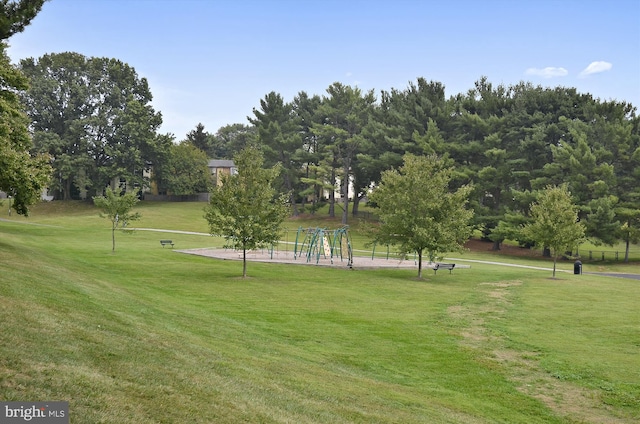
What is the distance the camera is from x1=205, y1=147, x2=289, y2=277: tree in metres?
29.2

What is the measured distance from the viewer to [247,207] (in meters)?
29.3

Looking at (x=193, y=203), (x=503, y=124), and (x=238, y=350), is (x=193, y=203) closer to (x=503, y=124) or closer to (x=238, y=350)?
(x=503, y=124)

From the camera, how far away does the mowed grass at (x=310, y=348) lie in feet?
27.4

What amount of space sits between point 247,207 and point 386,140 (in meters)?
39.1

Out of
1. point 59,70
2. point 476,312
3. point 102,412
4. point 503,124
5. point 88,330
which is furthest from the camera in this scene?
point 59,70

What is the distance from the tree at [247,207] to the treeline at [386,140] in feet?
98.6

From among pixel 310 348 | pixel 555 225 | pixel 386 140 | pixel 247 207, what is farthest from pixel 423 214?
pixel 386 140

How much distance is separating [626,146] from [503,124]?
12.3m

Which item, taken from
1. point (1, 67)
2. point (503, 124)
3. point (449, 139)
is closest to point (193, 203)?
point (449, 139)

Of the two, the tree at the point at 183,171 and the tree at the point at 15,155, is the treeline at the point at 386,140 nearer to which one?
the tree at the point at 183,171

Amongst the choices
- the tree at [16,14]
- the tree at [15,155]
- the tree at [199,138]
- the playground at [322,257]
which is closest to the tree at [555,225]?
the playground at [322,257]

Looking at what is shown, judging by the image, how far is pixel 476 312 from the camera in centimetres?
2306

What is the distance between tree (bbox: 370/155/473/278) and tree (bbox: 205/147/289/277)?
25.2ft

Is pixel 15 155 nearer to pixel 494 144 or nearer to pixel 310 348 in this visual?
pixel 310 348
